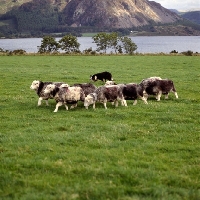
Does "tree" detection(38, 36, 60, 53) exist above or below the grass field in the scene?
above

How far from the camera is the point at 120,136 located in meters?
11.2

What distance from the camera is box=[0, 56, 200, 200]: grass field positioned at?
7.33 m

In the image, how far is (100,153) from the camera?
948 cm

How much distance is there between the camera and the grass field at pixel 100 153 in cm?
733

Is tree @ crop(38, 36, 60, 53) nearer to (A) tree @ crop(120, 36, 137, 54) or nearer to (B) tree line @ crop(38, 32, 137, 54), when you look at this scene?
(B) tree line @ crop(38, 32, 137, 54)

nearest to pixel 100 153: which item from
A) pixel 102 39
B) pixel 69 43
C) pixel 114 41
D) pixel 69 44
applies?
pixel 69 43

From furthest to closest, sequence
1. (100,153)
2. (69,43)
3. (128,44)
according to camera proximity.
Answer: (128,44) < (69,43) < (100,153)

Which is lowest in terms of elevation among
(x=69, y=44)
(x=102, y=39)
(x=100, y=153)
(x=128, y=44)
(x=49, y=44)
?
(x=100, y=153)

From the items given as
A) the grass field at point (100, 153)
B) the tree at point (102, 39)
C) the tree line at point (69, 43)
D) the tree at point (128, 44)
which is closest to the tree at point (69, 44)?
the tree line at point (69, 43)

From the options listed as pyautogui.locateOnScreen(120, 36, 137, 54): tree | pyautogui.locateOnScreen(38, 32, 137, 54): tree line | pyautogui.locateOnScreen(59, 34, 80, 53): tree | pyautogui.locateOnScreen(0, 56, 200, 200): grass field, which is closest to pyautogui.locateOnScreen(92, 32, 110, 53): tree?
pyautogui.locateOnScreen(38, 32, 137, 54): tree line

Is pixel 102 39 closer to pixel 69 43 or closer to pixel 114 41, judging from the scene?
pixel 114 41

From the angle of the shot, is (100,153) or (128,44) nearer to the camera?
(100,153)

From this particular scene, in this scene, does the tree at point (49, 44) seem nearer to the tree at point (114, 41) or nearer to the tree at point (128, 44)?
the tree at point (114, 41)

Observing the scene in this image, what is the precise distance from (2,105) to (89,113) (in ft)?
16.9
